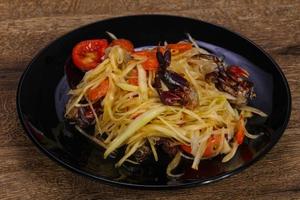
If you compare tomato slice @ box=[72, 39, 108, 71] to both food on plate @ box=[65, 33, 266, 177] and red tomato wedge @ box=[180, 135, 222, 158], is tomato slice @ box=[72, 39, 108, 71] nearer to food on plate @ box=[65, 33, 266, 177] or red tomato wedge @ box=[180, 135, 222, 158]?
food on plate @ box=[65, 33, 266, 177]

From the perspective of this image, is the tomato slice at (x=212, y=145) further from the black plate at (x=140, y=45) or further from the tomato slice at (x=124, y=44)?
the tomato slice at (x=124, y=44)

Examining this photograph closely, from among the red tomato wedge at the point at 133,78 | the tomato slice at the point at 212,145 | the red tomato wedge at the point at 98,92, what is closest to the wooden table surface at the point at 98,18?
the tomato slice at the point at 212,145

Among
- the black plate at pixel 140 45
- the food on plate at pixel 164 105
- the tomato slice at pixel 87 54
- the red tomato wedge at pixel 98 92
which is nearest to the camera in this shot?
the black plate at pixel 140 45

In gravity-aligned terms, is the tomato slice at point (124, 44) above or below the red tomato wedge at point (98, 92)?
above

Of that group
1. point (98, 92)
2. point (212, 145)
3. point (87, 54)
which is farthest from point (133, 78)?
point (212, 145)

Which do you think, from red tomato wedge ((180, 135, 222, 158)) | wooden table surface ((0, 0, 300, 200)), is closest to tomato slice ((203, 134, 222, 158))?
red tomato wedge ((180, 135, 222, 158))

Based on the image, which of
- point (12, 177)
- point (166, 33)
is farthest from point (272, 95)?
point (12, 177)

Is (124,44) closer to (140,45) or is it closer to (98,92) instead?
(140,45)
